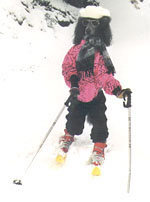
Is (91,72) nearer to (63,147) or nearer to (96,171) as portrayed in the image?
(63,147)

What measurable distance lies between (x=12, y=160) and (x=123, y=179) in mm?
1363

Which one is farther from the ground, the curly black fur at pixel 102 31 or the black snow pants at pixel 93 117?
the curly black fur at pixel 102 31

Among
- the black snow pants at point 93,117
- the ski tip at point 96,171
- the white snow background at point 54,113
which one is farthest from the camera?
the black snow pants at point 93,117

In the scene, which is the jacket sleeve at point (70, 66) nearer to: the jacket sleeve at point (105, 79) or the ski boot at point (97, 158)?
the jacket sleeve at point (105, 79)

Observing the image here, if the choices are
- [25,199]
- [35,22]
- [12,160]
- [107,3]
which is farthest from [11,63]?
[107,3]

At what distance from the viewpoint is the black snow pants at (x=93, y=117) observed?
150 inches

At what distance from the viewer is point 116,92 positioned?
3414 mm

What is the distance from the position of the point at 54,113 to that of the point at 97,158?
77.3 inches

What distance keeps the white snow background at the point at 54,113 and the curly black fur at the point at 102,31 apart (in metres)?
1.47

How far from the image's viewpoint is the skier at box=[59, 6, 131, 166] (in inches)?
143

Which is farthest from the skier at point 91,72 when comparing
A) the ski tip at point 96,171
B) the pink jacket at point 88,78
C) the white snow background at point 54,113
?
the white snow background at point 54,113

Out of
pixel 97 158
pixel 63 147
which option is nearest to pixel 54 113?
pixel 63 147

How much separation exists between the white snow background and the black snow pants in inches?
12.4

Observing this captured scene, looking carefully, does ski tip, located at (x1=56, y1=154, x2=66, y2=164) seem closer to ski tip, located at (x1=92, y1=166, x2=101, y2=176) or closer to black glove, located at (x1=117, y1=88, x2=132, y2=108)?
ski tip, located at (x1=92, y1=166, x2=101, y2=176)
